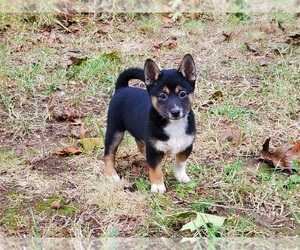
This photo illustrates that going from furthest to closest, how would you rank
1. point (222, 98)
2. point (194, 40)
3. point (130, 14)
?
point (130, 14) < point (194, 40) < point (222, 98)

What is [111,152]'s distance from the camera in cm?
377

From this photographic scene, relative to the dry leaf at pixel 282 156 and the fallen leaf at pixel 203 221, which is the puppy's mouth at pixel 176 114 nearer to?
the fallen leaf at pixel 203 221

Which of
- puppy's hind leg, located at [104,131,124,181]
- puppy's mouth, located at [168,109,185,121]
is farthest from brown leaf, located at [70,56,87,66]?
puppy's mouth, located at [168,109,185,121]

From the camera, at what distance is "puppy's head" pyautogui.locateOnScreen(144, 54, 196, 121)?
131 inches

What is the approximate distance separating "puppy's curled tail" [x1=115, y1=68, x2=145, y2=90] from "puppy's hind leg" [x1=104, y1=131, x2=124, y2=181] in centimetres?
36

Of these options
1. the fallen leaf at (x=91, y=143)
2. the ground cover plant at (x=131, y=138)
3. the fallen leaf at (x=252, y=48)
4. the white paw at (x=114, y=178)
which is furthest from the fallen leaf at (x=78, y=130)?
the fallen leaf at (x=252, y=48)

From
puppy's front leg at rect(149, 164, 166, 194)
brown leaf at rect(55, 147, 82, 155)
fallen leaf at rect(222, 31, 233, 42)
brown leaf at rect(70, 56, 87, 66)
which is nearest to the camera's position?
puppy's front leg at rect(149, 164, 166, 194)

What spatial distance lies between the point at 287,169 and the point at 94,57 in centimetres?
287

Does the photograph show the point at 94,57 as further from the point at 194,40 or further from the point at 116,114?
the point at 116,114

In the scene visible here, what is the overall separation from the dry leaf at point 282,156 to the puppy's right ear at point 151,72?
3.12 feet

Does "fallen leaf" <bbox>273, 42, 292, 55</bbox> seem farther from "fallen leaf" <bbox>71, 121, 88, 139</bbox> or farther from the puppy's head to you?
the puppy's head

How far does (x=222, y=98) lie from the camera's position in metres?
5.05

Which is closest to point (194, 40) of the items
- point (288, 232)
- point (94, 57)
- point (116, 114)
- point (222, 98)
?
point (94, 57)

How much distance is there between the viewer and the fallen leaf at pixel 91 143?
4.18 meters
